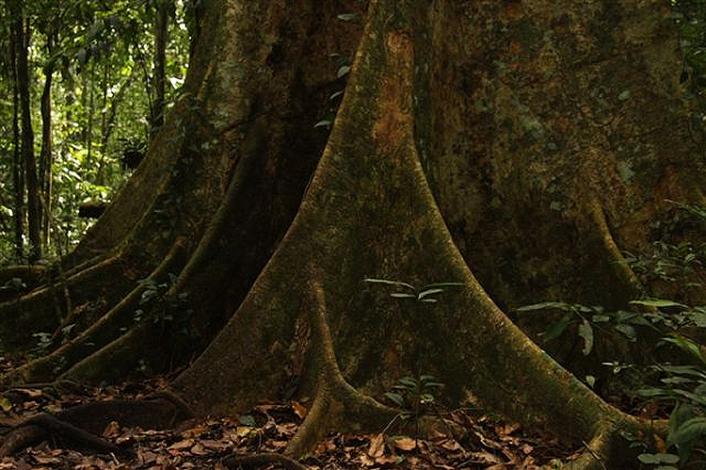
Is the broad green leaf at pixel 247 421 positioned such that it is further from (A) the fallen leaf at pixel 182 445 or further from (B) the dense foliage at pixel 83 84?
(B) the dense foliage at pixel 83 84

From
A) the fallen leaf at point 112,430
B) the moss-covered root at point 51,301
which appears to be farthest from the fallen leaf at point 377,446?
the moss-covered root at point 51,301

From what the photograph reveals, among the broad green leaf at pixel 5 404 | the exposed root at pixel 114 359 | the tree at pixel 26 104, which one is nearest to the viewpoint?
the broad green leaf at pixel 5 404

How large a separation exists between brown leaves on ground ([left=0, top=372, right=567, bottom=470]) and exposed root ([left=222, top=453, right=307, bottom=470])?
0.06 metres

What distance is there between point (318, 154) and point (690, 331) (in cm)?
277

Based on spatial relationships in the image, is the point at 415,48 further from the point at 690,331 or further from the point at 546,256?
the point at 690,331

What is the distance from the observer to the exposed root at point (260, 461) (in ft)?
10.4

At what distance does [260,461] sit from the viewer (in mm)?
3262

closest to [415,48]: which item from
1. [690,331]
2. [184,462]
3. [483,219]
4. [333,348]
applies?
[483,219]

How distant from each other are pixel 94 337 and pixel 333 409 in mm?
2206

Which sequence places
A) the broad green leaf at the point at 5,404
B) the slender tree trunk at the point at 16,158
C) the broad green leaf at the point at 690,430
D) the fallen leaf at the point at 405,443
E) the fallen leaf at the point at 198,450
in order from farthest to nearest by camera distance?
the slender tree trunk at the point at 16,158 → the broad green leaf at the point at 5,404 → the fallen leaf at the point at 198,450 → the fallen leaf at the point at 405,443 → the broad green leaf at the point at 690,430

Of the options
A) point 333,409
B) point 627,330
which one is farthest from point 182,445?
point 627,330

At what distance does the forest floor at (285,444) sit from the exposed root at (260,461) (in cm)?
3

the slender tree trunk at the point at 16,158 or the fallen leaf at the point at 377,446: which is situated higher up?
the slender tree trunk at the point at 16,158

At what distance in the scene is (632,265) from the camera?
4.26 metres
